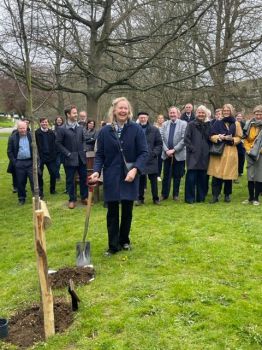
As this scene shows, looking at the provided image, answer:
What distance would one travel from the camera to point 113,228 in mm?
6191

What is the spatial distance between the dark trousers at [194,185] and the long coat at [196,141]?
193 millimetres

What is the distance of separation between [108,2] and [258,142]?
6062mm

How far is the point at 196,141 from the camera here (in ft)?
30.5

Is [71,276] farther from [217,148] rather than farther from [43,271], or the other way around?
[217,148]

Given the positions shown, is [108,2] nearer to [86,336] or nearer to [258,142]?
[258,142]

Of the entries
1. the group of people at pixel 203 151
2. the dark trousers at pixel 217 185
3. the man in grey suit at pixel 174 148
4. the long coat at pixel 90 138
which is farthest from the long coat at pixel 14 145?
the dark trousers at pixel 217 185

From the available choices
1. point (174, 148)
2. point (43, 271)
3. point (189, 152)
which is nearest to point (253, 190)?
point (189, 152)

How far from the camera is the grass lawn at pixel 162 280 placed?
411 cm

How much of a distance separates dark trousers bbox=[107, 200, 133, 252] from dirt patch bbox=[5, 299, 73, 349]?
1516 mm

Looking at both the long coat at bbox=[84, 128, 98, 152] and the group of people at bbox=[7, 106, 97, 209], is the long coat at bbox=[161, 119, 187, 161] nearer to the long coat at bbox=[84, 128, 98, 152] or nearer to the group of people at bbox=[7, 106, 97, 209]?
the group of people at bbox=[7, 106, 97, 209]

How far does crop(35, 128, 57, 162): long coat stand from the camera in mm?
11461

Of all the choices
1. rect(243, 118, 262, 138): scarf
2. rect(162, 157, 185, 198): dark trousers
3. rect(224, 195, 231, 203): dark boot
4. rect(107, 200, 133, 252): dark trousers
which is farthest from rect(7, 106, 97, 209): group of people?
rect(107, 200, 133, 252): dark trousers

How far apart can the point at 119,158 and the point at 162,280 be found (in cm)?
173

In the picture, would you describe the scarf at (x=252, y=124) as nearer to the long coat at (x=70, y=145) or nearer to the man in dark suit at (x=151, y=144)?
the man in dark suit at (x=151, y=144)
